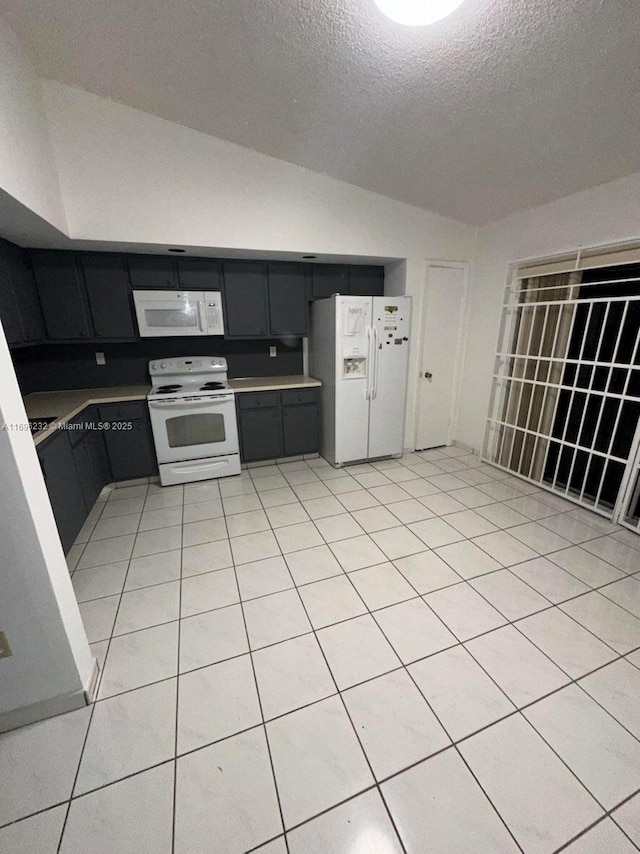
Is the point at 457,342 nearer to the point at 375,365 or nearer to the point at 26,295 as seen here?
the point at 375,365

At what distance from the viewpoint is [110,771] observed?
1212 mm

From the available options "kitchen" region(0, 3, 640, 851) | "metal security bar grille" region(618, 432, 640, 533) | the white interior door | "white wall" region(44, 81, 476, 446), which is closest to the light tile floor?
"kitchen" region(0, 3, 640, 851)

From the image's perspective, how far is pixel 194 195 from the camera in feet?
8.61

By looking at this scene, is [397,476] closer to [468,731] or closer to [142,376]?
[468,731]

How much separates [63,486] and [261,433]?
1763 millimetres

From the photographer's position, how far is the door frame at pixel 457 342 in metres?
3.60

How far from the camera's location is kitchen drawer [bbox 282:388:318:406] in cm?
361

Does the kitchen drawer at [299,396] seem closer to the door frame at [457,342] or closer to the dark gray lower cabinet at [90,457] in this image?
the door frame at [457,342]

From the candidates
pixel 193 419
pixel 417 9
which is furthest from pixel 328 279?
pixel 417 9

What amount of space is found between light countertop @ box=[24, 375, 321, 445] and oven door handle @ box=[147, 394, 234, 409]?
12 cm

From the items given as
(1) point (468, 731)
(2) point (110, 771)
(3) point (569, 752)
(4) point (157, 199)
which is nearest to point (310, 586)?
(1) point (468, 731)

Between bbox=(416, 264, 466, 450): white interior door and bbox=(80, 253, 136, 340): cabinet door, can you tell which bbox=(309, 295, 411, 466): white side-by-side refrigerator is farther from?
bbox=(80, 253, 136, 340): cabinet door

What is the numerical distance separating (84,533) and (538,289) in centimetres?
425

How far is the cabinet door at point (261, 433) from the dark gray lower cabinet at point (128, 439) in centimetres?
88
